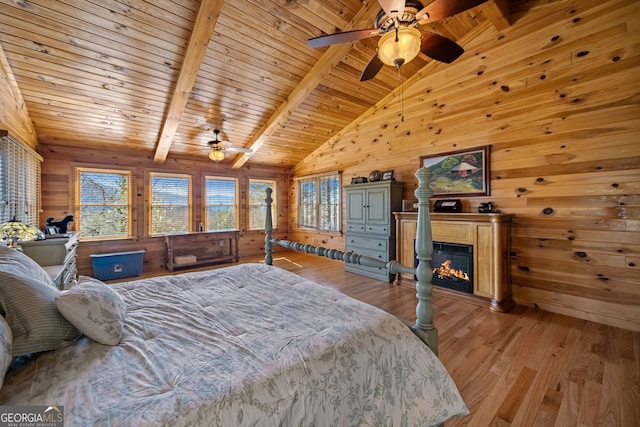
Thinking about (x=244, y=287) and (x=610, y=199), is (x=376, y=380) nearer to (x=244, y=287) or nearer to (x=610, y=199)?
(x=244, y=287)

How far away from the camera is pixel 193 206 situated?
5.86m

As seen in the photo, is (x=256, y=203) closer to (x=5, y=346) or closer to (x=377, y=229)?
(x=377, y=229)

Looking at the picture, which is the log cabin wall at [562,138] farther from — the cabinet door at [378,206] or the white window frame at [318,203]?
the white window frame at [318,203]

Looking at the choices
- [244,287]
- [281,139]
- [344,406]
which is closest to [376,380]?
[344,406]

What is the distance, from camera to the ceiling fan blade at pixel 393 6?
6.03ft

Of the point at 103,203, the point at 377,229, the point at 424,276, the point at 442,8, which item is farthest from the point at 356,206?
the point at 103,203

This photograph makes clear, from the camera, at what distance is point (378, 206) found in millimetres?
4531

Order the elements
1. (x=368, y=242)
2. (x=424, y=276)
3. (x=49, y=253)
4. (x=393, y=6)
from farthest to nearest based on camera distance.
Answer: (x=368, y=242), (x=49, y=253), (x=393, y=6), (x=424, y=276)

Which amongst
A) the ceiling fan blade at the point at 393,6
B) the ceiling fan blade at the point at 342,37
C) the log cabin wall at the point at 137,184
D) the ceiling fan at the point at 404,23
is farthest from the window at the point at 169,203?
the ceiling fan blade at the point at 393,6

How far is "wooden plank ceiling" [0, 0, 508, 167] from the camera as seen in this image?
109 inches

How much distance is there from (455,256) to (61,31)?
5.39 meters

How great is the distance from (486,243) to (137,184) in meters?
6.20

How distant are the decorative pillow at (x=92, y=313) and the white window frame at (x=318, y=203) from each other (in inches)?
192

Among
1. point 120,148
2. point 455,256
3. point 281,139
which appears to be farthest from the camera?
point 281,139
